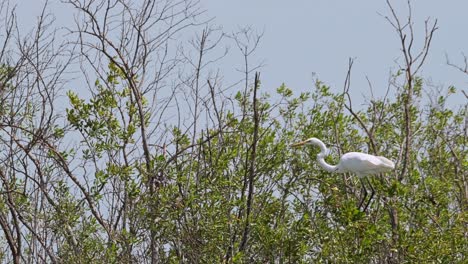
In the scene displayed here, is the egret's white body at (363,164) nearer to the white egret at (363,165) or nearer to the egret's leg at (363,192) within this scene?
the white egret at (363,165)

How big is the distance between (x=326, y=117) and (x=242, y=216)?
1.72 meters

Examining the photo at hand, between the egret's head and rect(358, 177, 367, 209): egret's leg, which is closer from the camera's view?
rect(358, 177, 367, 209): egret's leg

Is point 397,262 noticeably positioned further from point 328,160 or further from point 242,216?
point 328,160

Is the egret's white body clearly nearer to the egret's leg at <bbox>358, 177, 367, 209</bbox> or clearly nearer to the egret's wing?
the egret's wing

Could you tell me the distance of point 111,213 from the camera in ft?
32.4

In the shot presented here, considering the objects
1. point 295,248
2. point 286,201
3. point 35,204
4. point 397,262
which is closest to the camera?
point 397,262

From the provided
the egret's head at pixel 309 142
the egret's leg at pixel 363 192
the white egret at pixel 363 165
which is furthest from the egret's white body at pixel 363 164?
the egret's head at pixel 309 142

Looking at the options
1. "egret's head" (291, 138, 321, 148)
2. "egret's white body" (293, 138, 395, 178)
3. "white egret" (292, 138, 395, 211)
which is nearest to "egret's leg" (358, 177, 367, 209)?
"white egret" (292, 138, 395, 211)

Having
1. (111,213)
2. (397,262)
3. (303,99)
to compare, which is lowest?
(397,262)

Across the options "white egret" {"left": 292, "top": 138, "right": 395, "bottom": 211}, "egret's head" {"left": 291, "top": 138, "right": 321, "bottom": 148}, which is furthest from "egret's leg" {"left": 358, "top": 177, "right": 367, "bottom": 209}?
"egret's head" {"left": 291, "top": 138, "right": 321, "bottom": 148}

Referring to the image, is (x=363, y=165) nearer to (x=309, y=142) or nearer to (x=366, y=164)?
(x=366, y=164)

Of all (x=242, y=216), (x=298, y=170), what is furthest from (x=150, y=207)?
(x=298, y=170)

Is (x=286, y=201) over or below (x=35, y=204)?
below

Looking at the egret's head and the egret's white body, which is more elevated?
the egret's head
